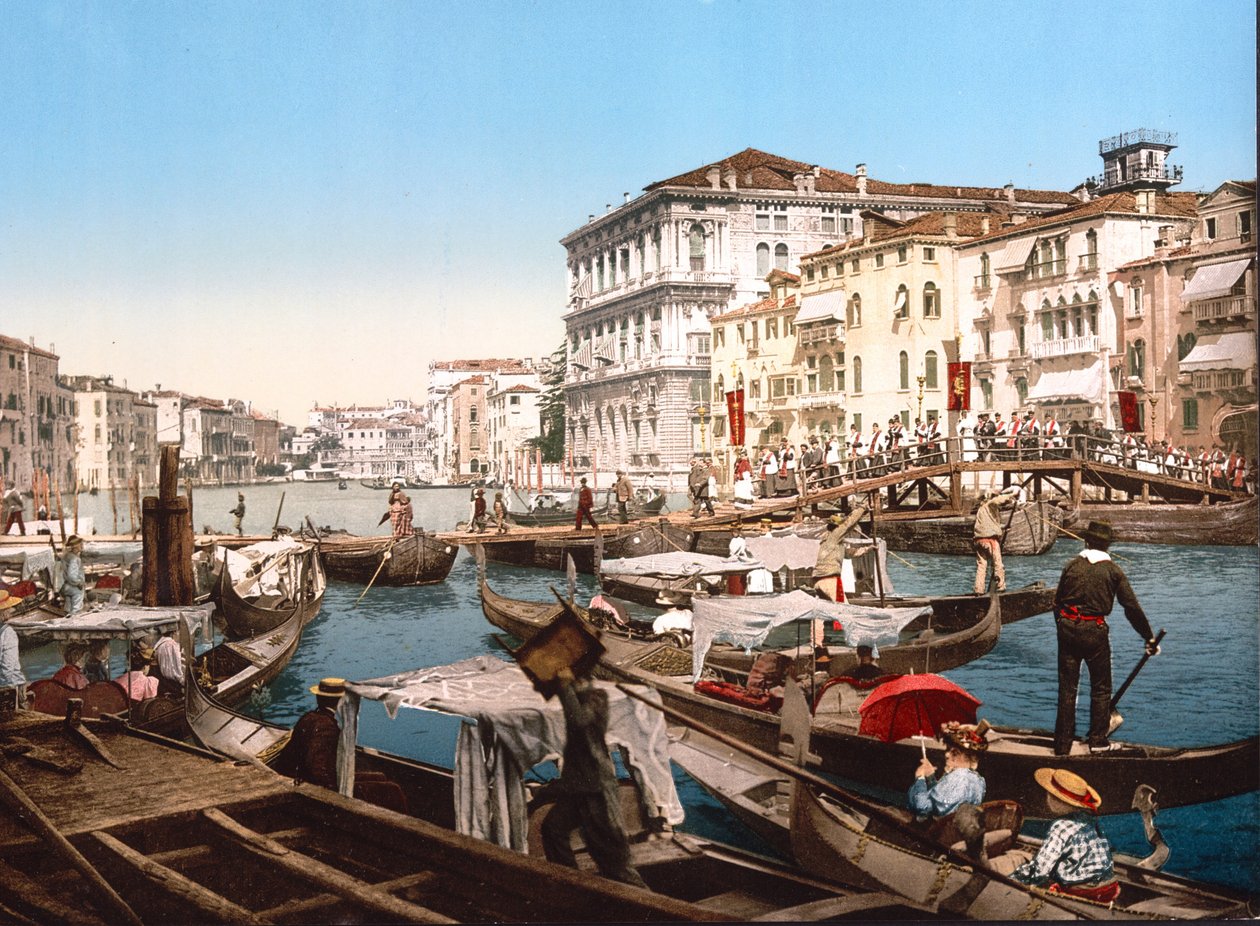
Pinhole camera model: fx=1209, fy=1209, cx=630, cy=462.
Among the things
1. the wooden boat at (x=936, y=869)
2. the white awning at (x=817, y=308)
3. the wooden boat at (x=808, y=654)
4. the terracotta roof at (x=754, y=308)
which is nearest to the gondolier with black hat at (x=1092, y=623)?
the wooden boat at (x=936, y=869)

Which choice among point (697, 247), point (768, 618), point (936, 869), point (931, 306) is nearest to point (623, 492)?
point (931, 306)

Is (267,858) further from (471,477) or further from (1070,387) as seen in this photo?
(471,477)

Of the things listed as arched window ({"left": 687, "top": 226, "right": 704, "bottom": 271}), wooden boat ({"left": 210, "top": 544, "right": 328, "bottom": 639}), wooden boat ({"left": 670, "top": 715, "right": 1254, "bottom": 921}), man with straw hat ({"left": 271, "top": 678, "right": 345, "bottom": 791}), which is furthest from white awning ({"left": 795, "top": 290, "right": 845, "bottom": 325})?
wooden boat ({"left": 210, "top": 544, "right": 328, "bottom": 639})

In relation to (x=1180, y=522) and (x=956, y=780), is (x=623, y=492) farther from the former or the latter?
(x=956, y=780)

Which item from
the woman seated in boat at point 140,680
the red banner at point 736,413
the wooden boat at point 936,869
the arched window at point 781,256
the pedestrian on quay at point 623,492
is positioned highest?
the arched window at point 781,256

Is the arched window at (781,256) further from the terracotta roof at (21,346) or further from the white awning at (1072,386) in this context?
the terracotta roof at (21,346)

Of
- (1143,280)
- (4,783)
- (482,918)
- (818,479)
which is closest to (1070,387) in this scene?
(1143,280)

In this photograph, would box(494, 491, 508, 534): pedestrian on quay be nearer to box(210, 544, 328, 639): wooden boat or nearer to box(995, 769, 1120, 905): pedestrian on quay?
box(210, 544, 328, 639): wooden boat
